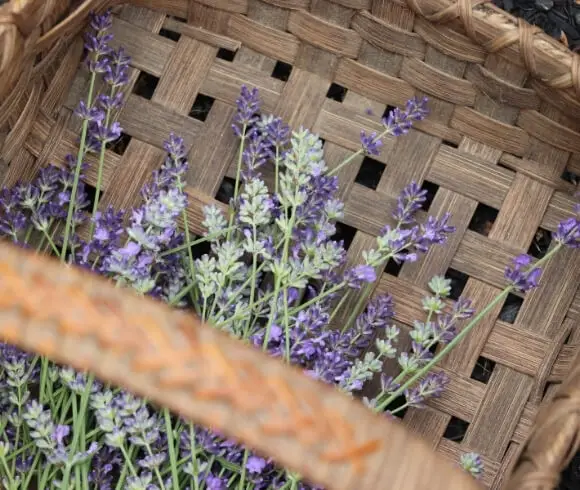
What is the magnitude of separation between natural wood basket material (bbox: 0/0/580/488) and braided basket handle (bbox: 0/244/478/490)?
2.01ft

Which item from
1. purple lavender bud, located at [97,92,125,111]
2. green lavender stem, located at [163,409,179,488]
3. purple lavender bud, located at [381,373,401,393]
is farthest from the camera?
purple lavender bud, located at [97,92,125,111]

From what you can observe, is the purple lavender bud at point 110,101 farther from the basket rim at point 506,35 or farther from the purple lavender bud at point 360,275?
the purple lavender bud at point 360,275

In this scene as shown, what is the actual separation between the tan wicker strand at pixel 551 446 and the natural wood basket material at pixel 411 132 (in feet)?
0.94

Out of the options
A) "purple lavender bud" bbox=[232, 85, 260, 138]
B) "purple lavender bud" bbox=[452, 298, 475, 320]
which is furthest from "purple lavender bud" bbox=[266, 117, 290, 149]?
"purple lavender bud" bbox=[452, 298, 475, 320]

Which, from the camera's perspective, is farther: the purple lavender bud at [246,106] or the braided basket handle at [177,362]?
the purple lavender bud at [246,106]

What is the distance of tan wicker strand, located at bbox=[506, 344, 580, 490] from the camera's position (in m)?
0.67

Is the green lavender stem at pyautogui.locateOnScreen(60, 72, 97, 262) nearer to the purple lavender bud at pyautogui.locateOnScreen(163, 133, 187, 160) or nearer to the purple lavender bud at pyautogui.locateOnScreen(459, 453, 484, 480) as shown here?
the purple lavender bud at pyautogui.locateOnScreen(163, 133, 187, 160)

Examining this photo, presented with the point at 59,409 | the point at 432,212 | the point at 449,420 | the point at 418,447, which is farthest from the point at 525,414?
the point at 418,447

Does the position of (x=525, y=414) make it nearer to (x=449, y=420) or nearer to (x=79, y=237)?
(x=449, y=420)

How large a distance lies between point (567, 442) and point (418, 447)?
31 cm

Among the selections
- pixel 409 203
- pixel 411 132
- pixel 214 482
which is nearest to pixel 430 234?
pixel 409 203

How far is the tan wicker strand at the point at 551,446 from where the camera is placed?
67cm

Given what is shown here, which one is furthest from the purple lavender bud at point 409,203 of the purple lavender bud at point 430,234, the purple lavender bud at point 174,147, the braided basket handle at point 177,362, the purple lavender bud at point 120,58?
the braided basket handle at point 177,362

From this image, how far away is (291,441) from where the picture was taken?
411mm
